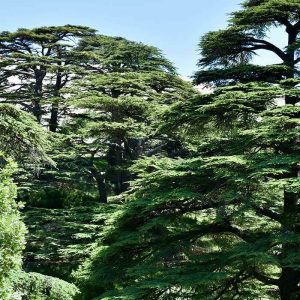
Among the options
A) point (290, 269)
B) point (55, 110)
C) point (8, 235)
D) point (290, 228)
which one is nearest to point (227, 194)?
point (290, 228)

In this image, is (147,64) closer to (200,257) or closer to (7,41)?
(7,41)

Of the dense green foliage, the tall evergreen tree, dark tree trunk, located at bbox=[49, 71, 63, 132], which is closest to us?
the dense green foliage

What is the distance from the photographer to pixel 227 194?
878 cm

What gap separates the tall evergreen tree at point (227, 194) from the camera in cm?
884

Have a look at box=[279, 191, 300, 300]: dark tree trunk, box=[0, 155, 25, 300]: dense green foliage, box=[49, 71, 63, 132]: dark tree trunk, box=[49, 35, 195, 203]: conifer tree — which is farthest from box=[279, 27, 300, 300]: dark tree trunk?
box=[49, 71, 63, 132]: dark tree trunk

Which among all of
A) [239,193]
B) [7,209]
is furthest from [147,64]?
[7,209]

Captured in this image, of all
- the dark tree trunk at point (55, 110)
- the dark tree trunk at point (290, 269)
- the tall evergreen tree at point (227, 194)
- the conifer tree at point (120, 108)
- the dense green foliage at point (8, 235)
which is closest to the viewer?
the dense green foliage at point (8, 235)

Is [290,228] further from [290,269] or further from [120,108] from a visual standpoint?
[120,108]

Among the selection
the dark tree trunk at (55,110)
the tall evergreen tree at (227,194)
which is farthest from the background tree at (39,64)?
the tall evergreen tree at (227,194)

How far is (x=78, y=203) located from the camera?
82.6ft

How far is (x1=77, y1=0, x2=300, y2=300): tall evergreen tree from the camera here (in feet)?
29.0

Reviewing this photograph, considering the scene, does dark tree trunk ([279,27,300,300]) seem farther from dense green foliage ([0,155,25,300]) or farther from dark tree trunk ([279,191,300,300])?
dense green foliage ([0,155,25,300])

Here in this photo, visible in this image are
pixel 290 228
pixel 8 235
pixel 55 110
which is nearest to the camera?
pixel 8 235

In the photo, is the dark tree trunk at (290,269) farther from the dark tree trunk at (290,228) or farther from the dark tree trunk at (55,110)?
the dark tree trunk at (55,110)
